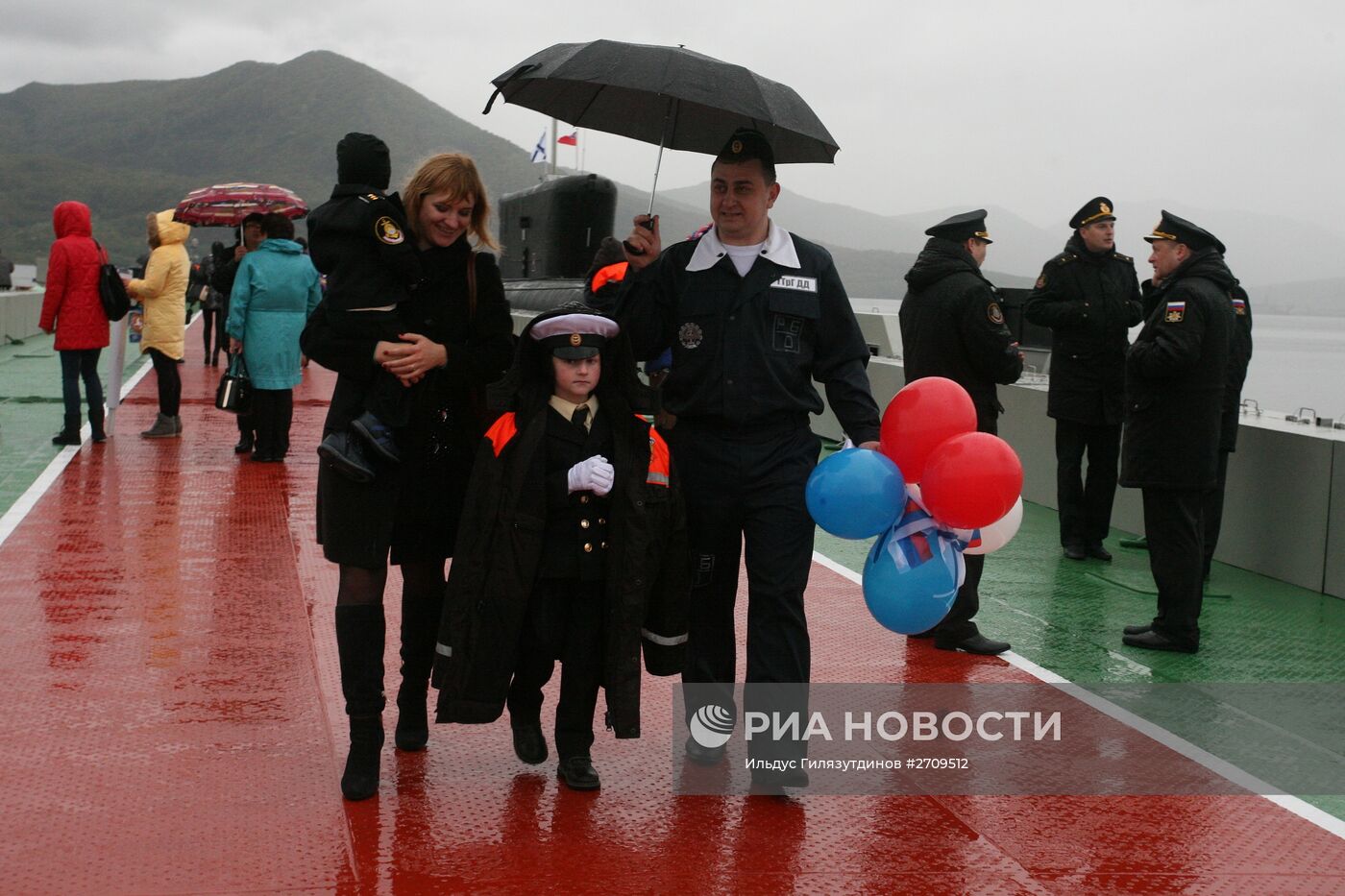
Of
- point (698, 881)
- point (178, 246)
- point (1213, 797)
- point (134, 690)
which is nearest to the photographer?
point (698, 881)

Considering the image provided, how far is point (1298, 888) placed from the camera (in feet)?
13.5

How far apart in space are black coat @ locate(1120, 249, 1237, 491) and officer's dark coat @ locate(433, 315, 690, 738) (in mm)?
3229

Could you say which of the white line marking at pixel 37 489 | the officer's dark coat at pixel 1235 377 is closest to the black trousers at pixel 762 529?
the officer's dark coat at pixel 1235 377

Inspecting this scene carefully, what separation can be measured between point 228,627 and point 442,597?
7.20ft

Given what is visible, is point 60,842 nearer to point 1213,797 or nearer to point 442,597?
point 442,597

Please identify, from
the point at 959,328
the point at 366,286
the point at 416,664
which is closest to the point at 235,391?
the point at 959,328

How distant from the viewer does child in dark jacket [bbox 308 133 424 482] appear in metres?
4.55

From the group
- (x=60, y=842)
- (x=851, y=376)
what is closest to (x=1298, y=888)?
(x=851, y=376)

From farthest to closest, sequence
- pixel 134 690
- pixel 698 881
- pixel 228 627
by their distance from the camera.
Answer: pixel 228 627 → pixel 134 690 → pixel 698 881

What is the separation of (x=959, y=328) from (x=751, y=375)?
2441 mm

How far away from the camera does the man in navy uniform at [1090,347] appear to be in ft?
29.6

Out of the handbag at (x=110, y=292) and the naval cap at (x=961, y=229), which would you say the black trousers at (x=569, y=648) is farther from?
the handbag at (x=110, y=292)

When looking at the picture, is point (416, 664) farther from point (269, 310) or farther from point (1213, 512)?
point (269, 310)

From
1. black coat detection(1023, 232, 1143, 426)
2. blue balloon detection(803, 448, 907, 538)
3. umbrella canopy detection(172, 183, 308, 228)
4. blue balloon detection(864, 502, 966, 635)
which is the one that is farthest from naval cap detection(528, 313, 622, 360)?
umbrella canopy detection(172, 183, 308, 228)
